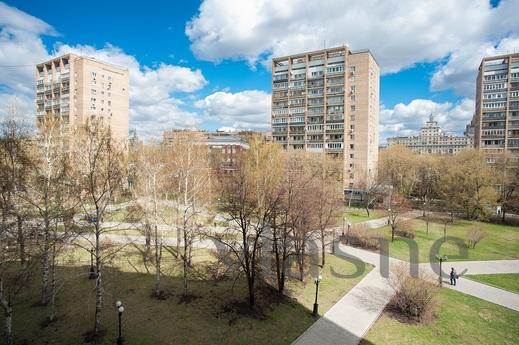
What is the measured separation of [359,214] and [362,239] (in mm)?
17319

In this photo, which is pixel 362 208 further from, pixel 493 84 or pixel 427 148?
pixel 427 148

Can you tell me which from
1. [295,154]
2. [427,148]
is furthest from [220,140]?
[427,148]

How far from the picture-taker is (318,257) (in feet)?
79.3

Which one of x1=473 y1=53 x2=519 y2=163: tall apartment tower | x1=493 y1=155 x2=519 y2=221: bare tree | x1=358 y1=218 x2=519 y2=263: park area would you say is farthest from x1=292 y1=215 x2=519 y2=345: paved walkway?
x1=473 y1=53 x2=519 y2=163: tall apartment tower

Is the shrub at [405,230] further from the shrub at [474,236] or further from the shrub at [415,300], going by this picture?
the shrub at [415,300]

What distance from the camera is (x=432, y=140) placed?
6944 inches

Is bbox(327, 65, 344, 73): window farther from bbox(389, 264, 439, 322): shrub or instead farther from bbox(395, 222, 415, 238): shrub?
bbox(389, 264, 439, 322): shrub

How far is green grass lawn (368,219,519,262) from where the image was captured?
25962 mm

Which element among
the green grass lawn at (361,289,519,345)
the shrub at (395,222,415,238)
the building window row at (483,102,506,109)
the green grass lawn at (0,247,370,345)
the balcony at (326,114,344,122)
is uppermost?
the building window row at (483,102,506,109)

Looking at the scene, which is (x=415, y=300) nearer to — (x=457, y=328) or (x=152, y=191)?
(x=457, y=328)

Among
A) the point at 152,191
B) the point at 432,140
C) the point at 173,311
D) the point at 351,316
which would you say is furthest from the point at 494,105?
the point at 432,140

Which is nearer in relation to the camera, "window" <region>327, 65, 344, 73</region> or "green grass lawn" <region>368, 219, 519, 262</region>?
"green grass lawn" <region>368, 219, 519, 262</region>

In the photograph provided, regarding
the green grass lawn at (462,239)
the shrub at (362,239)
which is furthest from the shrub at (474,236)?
the shrub at (362,239)

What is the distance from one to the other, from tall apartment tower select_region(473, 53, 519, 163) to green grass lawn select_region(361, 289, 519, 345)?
48539mm
